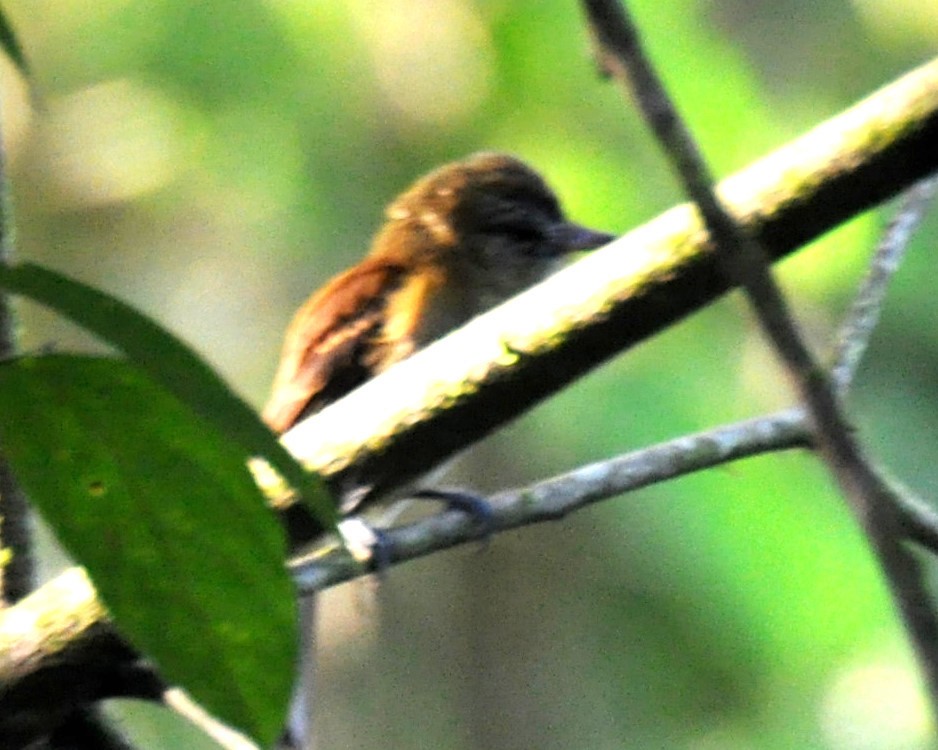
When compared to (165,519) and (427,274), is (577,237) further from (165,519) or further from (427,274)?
(165,519)

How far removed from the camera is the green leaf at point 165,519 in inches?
19.1

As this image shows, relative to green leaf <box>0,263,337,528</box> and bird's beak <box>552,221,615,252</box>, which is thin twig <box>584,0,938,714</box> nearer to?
green leaf <box>0,263,337,528</box>

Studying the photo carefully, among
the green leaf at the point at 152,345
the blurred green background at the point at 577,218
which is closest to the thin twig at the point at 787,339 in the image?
the green leaf at the point at 152,345

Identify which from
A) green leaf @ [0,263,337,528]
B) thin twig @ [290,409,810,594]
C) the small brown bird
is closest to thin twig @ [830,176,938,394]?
thin twig @ [290,409,810,594]

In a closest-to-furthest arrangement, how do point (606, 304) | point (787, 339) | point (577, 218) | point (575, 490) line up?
point (787, 339)
point (606, 304)
point (575, 490)
point (577, 218)

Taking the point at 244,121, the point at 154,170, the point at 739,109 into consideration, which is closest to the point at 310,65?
the point at 244,121

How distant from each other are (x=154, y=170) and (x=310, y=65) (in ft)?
1.08

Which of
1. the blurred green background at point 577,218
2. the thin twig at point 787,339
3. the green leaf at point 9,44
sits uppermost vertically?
the green leaf at point 9,44

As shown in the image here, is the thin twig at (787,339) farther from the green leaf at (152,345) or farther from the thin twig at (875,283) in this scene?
the thin twig at (875,283)

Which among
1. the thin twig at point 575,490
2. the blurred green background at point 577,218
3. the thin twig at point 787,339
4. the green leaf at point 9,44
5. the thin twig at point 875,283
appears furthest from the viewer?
the blurred green background at point 577,218

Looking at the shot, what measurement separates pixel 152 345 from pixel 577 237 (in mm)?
1296

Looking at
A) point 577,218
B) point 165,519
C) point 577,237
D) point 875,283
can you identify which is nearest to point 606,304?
point 165,519

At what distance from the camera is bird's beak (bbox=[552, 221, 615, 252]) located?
1.71m

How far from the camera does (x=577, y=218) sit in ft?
6.66
